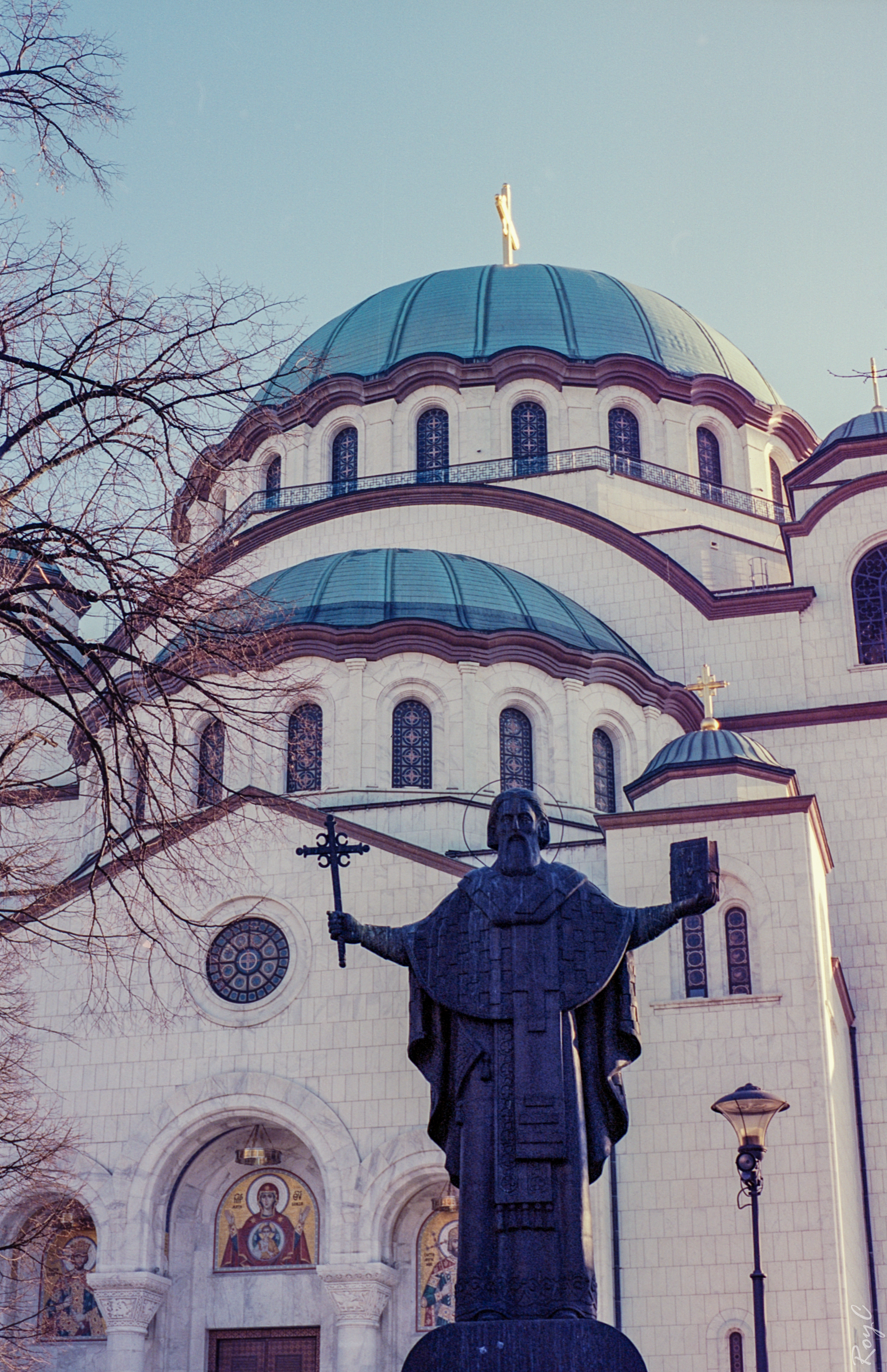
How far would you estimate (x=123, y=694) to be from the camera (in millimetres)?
9391

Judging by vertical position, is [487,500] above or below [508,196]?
below

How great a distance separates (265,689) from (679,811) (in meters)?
12.4

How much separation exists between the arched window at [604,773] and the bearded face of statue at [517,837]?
16.9 metres

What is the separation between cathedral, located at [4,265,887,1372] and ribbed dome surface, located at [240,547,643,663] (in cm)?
8

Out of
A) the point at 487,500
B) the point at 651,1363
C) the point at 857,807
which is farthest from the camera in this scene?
the point at 487,500

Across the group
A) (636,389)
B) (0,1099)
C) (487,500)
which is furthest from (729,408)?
(0,1099)

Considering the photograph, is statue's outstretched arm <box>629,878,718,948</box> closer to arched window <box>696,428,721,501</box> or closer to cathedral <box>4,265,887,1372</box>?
cathedral <box>4,265,887,1372</box>

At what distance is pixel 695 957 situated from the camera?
2102 cm

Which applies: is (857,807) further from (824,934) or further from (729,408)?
(729,408)

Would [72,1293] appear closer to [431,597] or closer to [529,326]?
[431,597]

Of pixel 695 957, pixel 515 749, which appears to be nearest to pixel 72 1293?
pixel 695 957

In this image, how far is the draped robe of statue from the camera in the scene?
7.48 metres

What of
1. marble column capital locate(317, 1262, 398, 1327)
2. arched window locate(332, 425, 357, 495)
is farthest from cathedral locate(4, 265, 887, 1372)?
arched window locate(332, 425, 357, 495)

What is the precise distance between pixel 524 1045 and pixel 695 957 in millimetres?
13600
